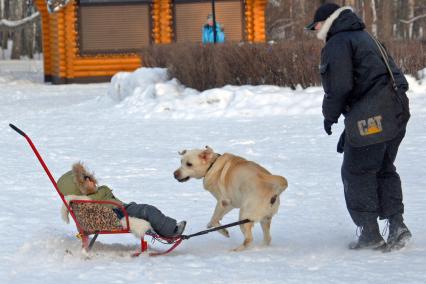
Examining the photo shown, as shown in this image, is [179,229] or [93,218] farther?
[179,229]

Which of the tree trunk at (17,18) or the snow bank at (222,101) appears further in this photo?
the tree trunk at (17,18)

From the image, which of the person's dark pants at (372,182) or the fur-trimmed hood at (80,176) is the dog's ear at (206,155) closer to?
the fur-trimmed hood at (80,176)

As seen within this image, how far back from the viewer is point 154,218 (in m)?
6.13

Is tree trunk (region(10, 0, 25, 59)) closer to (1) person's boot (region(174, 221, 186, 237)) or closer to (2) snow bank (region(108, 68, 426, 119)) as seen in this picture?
(2) snow bank (region(108, 68, 426, 119))

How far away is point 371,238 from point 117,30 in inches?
841

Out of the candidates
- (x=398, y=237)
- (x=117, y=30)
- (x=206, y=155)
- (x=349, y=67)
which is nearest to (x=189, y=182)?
(x=206, y=155)

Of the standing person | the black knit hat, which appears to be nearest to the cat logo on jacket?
the standing person

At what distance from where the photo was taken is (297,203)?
815 cm

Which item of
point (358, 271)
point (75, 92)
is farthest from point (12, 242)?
point (75, 92)

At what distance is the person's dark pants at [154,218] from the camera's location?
6.12 metres

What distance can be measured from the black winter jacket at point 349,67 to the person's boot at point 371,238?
78 centimetres

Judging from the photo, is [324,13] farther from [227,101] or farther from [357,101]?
[227,101]

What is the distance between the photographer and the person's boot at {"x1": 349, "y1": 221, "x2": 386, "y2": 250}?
6113 mm

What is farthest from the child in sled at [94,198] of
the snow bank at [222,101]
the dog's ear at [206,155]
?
the snow bank at [222,101]
